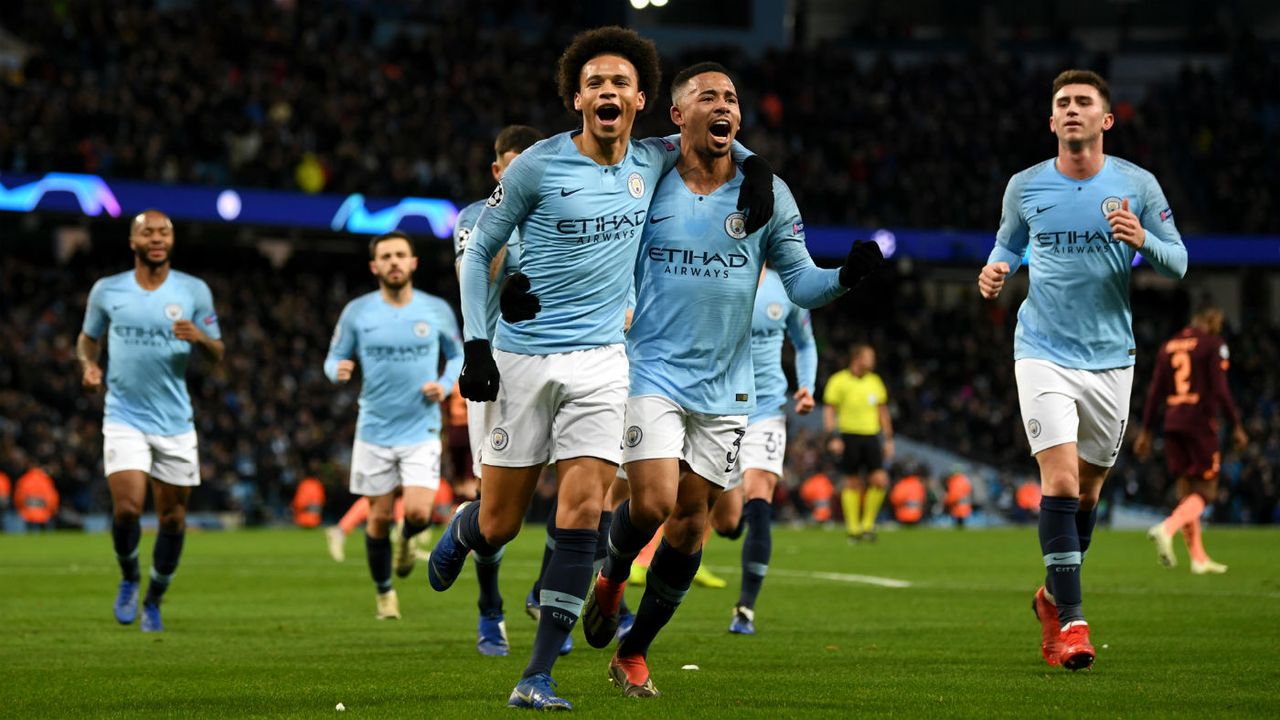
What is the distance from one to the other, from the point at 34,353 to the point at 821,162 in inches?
726

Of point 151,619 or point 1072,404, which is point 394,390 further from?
point 1072,404

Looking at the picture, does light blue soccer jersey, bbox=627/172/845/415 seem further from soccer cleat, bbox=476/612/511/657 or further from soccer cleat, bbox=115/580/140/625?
soccer cleat, bbox=115/580/140/625

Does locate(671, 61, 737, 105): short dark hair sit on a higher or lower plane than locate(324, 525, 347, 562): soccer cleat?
higher

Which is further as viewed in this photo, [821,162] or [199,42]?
[821,162]

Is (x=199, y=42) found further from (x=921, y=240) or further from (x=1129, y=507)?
(x=1129, y=507)

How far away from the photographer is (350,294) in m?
37.3

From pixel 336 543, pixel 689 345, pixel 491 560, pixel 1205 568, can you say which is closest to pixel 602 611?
pixel 689 345

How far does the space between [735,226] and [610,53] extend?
871mm

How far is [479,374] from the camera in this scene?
643cm

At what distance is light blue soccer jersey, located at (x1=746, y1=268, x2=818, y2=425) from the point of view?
11.3m

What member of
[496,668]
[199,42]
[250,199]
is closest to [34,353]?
[250,199]

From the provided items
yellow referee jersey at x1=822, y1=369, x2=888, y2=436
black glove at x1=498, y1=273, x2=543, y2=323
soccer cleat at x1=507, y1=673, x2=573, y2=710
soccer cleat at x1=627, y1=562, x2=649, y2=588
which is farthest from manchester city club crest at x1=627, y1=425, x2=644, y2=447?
yellow referee jersey at x1=822, y1=369, x2=888, y2=436

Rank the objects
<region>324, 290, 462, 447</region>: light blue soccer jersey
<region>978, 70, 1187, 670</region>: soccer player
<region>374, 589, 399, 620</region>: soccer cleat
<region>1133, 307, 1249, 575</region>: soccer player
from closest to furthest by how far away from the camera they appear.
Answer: <region>978, 70, 1187, 670</region>: soccer player < <region>374, 589, 399, 620</region>: soccer cleat < <region>324, 290, 462, 447</region>: light blue soccer jersey < <region>1133, 307, 1249, 575</region>: soccer player

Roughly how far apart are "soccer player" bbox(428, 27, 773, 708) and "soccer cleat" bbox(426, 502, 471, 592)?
55.5 inches
